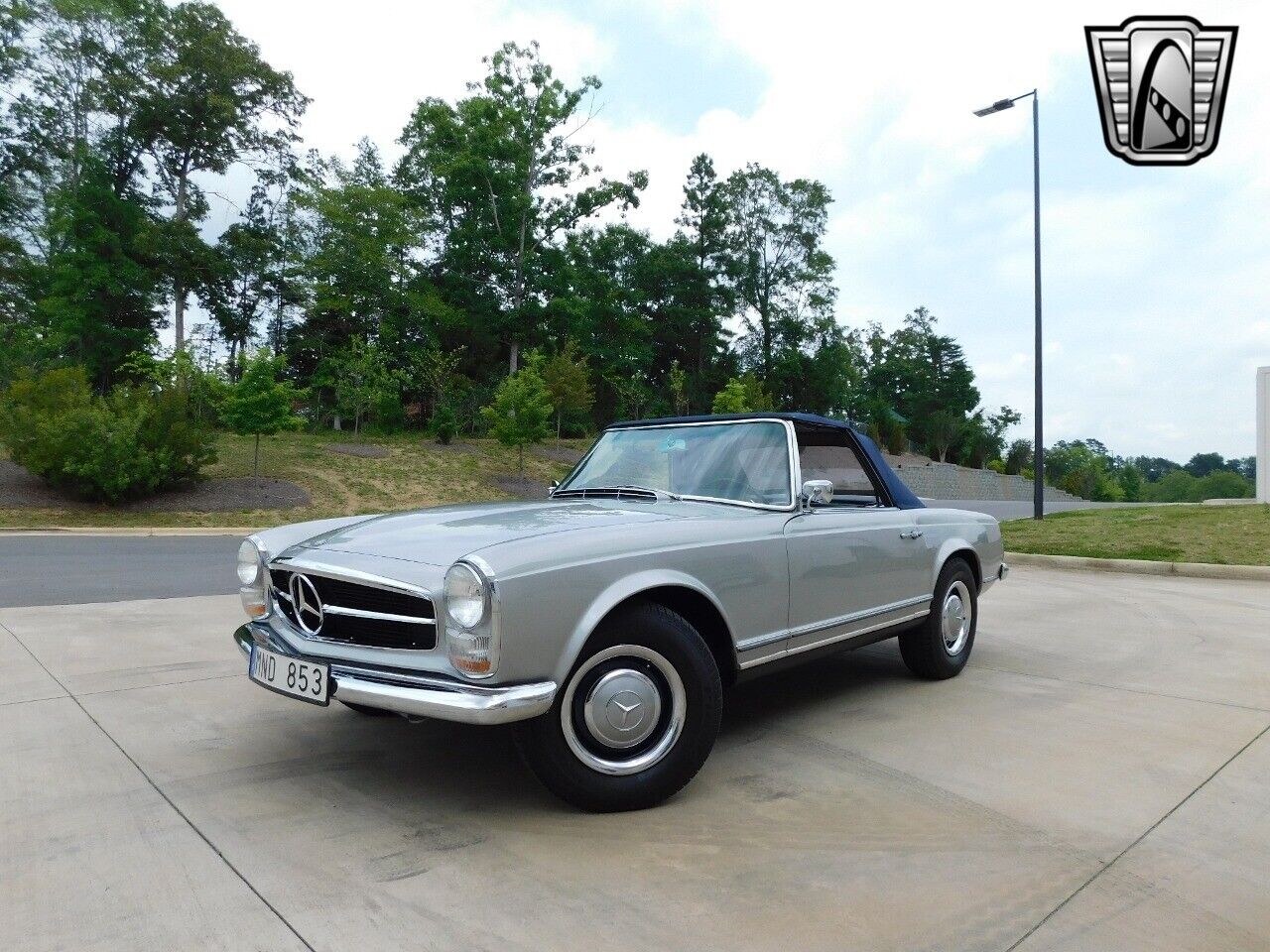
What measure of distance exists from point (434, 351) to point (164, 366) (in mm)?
11393

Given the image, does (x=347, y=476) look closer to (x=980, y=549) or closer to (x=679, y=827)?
(x=980, y=549)

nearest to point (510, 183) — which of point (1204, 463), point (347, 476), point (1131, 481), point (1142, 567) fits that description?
point (347, 476)

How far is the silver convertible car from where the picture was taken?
279 cm

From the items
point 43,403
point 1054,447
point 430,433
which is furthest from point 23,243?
point 1054,447

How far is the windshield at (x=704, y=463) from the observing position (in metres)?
4.16

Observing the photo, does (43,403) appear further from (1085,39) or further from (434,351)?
(1085,39)

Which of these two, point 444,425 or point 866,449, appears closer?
point 866,449

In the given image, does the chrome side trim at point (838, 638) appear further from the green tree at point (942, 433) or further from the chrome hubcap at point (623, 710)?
the green tree at point (942, 433)

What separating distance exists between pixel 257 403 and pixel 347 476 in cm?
351

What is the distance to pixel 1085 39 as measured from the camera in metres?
5.50

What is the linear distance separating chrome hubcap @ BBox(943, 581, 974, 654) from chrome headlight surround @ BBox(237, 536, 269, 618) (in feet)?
12.1

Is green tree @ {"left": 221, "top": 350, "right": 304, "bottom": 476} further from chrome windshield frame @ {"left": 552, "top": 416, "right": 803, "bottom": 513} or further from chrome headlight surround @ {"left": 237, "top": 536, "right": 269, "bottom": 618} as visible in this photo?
chrome headlight surround @ {"left": 237, "top": 536, "right": 269, "bottom": 618}

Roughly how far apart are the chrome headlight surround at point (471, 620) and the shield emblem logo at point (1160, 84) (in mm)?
5249

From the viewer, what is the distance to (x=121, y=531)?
16.1m
